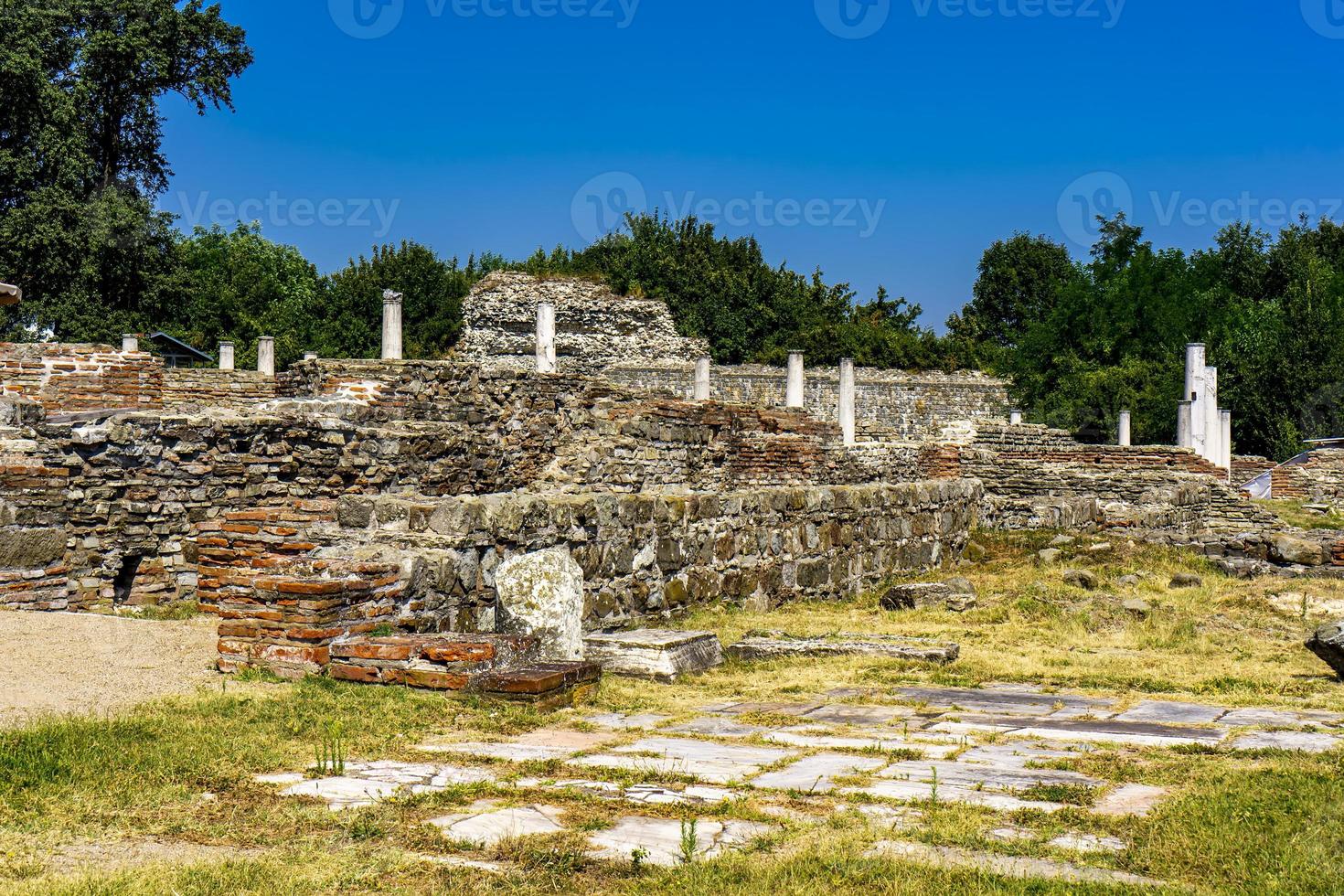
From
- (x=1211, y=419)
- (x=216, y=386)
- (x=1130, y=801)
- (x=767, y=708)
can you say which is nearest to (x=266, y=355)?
(x=216, y=386)

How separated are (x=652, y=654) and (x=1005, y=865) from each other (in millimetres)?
3910

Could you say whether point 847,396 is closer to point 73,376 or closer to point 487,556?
point 73,376

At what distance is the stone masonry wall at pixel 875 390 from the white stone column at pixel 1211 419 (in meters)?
11.5

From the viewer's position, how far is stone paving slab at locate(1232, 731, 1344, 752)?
5.39 metres

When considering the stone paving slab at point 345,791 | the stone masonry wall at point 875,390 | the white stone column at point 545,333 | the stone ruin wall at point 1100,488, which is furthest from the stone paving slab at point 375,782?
the stone masonry wall at point 875,390

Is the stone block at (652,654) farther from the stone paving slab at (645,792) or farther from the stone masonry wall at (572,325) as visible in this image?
the stone masonry wall at (572,325)

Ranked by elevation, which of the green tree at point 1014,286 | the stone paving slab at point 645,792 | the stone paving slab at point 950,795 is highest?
the green tree at point 1014,286

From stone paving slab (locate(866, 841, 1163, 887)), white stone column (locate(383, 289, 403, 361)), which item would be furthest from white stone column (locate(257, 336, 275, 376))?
stone paving slab (locate(866, 841, 1163, 887))

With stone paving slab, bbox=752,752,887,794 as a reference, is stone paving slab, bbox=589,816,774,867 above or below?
above

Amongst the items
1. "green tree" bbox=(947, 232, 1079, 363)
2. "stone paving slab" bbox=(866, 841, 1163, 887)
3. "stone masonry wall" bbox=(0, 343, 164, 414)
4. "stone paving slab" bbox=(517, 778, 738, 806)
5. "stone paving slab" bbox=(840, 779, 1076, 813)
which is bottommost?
"stone paving slab" bbox=(517, 778, 738, 806)

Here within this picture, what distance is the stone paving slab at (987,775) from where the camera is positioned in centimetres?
468

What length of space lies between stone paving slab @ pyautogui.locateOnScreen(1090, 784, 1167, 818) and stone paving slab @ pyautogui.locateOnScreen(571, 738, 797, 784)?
1.30 metres

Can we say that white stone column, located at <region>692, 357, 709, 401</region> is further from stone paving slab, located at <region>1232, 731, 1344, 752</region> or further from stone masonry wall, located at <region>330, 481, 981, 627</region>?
stone paving slab, located at <region>1232, 731, 1344, 752</region>

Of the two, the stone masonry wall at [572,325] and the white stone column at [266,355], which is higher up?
the stone masonry wall at [572,325]
